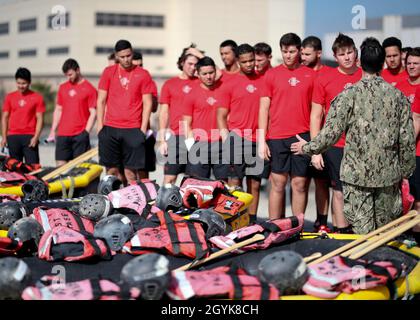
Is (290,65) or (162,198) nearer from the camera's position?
(162,198)

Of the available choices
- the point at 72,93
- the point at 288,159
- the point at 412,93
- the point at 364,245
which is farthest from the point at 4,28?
the point at 364,245

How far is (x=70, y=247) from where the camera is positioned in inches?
213

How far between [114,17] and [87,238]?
42.4 m

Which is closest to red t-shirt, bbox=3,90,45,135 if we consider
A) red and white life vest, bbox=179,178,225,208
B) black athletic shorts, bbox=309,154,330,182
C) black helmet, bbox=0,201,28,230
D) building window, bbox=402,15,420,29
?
black helmet, bbox=0,201,28,230

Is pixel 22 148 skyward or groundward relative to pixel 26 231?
skyward

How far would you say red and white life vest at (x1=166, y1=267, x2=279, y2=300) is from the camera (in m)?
4.30

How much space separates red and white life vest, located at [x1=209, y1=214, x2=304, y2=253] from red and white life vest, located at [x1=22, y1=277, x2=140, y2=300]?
1410 millimetres

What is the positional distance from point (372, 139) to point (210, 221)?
1537mm

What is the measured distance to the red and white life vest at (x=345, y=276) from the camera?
4.59 meters

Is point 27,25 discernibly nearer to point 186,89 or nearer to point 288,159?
point 186,89

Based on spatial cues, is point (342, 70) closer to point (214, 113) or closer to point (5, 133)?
point (214, 113)

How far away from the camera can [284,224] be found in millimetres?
5727

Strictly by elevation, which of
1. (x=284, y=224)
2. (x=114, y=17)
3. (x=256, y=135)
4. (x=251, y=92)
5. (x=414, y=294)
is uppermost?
(x=114, y=17)

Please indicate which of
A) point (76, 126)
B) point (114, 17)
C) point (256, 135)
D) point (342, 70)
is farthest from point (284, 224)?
point (114, 17)
